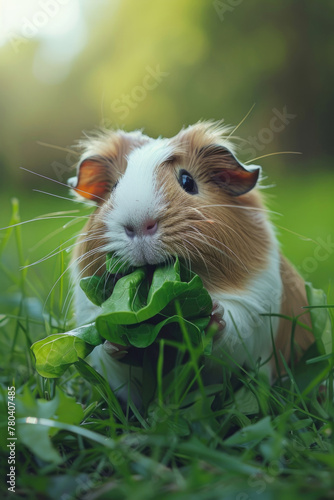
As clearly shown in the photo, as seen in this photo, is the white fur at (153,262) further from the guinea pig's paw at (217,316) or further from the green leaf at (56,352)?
the green leaf at (56,352)

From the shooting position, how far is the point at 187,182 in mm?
2256

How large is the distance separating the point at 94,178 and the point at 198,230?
0.77m

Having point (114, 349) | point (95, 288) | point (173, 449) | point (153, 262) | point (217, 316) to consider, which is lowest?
point (173, 449)

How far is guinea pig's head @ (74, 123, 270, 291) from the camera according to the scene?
2025mm

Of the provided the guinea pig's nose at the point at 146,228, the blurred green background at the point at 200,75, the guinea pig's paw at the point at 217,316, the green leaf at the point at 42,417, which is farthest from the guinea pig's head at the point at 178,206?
the blurred green background at the point at 200,75

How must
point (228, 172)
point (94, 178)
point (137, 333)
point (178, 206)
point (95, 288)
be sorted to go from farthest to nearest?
point (94, 178) → point (228, 172) → point (95, 288) → point (178, 206) → point (137, 333)

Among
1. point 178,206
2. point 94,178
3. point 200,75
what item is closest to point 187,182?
point 178,206

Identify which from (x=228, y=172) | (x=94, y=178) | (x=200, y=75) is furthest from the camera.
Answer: (x=200, y=75)

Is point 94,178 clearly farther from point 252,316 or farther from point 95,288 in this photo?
point 252,316

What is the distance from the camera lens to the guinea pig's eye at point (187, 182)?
2.25 m

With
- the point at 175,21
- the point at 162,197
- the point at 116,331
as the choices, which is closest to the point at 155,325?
the point at 116,331

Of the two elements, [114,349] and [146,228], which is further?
[114,349]

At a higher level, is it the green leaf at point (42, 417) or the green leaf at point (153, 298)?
the green leaf at point (153, 298)

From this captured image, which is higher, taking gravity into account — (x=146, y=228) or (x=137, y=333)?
(x=146, y=228)
